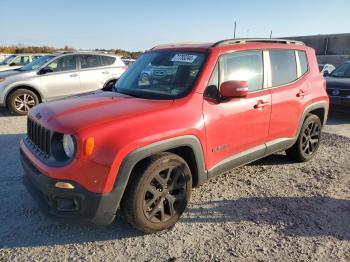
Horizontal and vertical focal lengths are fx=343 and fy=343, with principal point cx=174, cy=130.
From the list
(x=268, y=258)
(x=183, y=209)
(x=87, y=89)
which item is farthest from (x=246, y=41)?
(x=87, y=89)

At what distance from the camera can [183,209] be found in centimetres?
351

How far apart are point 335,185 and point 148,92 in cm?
278

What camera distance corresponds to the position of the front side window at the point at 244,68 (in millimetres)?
3818

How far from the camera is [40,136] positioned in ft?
10.8

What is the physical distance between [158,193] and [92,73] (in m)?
7.17

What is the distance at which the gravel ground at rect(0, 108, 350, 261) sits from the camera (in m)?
3.03

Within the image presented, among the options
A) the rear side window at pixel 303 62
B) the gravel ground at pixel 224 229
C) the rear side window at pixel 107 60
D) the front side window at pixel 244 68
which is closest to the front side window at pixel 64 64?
the rear side window at pixel 107 60

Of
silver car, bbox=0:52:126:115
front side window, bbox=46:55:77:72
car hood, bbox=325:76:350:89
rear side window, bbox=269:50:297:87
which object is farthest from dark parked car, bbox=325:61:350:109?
front side window, bbox=46:55:77:72

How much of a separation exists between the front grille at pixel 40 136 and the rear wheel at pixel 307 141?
3592mm

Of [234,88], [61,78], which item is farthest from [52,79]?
[234,88]

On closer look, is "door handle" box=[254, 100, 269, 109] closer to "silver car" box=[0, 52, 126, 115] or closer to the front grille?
the front grille

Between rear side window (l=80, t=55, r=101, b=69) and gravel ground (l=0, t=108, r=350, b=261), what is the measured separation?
18.0 ft

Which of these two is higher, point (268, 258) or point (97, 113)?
point (97, 113)

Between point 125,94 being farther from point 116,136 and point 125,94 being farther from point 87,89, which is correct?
point 87,89
